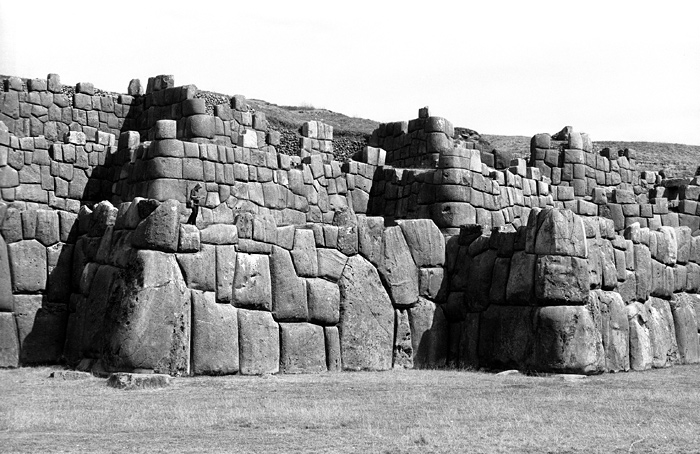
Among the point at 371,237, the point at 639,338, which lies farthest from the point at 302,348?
the point at 639,338

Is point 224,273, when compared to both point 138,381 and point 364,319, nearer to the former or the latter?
point 138,381

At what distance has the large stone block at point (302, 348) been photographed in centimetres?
2131

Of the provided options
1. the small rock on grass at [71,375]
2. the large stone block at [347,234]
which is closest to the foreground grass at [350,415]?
the small rock on grass at [71,375]

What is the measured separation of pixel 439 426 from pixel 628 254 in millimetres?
10415

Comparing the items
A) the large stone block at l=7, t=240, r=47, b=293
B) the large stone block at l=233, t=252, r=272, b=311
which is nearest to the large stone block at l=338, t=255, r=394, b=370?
the large stone block at l=233, t=252, r=272, b=311

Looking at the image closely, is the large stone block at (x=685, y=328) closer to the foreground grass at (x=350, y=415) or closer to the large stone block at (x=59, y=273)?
the foreground grass at (x=350, y=415)

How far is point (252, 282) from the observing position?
2105cm

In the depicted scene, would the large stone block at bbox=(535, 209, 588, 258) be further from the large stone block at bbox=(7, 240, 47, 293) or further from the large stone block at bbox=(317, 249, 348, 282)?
the large stone block at bbox=(7, 240, 47, 293)

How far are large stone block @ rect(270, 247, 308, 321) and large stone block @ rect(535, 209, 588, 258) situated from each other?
4.41 m

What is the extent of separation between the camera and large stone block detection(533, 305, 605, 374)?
21641 mm

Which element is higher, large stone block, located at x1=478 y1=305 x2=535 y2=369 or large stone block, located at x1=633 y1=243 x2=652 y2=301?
large stone block, located at x1=633 y1=243 x2=652 y2=301

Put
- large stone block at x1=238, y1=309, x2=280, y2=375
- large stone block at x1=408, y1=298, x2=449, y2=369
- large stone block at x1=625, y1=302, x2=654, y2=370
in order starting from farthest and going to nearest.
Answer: large stone block at x1=625, y1=302, x2=654, y2=370 → large stone block at x1=408, y1=298, x2=449, y2=369 → large stone block at x1=238, y1=309, x2=280, y2=375

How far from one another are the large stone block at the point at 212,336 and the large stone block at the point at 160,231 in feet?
3.10

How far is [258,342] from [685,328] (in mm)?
10427
